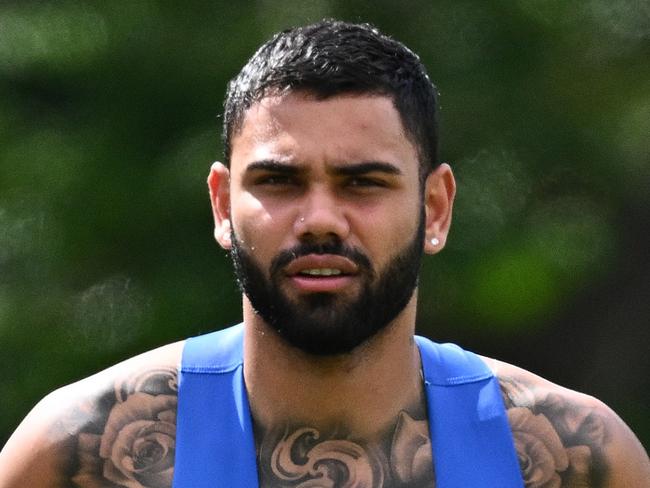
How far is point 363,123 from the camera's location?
12.9ft

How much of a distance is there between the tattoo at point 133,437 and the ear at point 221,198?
1.10 feet

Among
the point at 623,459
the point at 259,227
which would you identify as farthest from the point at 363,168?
the point at 623,459

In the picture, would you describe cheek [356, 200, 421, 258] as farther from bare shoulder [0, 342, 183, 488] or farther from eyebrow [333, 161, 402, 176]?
bare shoulder [0, 342, 183, 488]

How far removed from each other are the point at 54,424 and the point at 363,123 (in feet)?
3.19

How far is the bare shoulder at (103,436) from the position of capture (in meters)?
4.00

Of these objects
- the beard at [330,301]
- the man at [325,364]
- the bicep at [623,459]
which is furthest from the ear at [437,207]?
the bicep at [623,459]

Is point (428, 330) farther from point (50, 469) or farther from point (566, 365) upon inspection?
point (50, 469)

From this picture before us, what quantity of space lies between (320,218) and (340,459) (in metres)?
0.58

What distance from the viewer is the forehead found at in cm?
388

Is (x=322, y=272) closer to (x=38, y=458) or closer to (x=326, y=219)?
(x=326, y=219)

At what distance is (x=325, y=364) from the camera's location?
13.3 ft

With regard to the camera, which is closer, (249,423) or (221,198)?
(249,423)

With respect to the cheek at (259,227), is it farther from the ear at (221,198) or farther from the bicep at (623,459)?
the bicep at (623,459)

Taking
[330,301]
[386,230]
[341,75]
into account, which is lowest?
[330,301]
